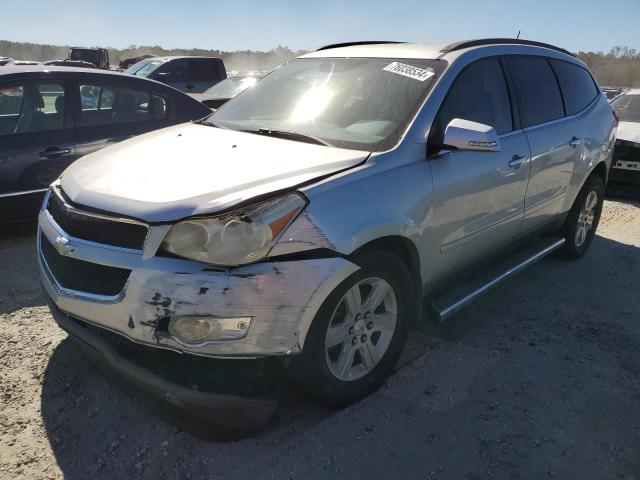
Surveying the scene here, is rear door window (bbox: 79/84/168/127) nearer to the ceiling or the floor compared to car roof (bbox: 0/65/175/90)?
nearer to the floor

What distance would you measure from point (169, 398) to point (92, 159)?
153cm

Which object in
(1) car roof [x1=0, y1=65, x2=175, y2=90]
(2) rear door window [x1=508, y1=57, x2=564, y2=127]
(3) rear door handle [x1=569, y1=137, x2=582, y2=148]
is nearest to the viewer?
(2) rear door window [x1=508, y1=57, x2=564, y2=127]

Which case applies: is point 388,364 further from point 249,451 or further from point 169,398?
point 169,398

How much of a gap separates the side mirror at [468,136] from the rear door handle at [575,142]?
5.60 feet

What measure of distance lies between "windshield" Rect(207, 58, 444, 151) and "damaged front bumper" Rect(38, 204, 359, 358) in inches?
35.2

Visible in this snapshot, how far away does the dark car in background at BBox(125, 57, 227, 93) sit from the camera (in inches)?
544

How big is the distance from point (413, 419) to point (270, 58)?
7166 centimetres

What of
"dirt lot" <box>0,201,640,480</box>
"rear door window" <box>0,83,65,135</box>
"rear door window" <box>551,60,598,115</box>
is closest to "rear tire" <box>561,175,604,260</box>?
"rear door window" <box>551,60,598,115</box>

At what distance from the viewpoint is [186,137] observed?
3293 millimetres

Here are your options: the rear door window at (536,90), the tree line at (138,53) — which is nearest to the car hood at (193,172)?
the rear door window at (536,90)

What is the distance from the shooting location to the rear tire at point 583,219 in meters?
4.85

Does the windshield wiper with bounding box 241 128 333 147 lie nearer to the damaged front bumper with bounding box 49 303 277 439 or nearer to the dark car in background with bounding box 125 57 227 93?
the damaged front bumper with bounding box 49 303 277 439

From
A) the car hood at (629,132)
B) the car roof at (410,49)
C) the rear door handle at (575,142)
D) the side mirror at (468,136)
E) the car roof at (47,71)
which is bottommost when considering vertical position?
the car hood at (629,132)

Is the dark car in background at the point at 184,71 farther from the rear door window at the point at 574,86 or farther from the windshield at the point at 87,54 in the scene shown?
the windshield at the point at 87,54
